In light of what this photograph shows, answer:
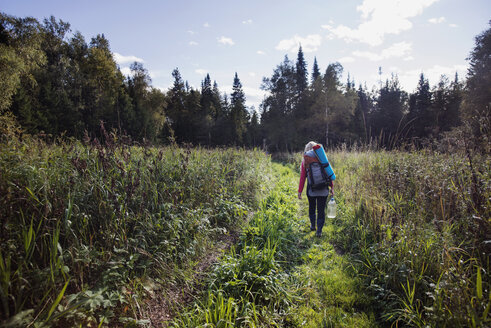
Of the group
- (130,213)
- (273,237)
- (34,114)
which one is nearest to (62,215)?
(130,213)

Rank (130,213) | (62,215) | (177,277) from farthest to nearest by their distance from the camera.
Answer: (130,213), (177,277), (62,215)

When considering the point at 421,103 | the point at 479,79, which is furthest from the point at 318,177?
the point at 421,103

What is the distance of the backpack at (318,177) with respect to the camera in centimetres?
482

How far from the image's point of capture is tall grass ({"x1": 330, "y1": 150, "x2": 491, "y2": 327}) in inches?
78.3

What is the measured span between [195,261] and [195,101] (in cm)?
4286

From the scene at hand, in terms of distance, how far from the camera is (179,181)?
14.9 ft

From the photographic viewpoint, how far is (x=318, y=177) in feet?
15.9

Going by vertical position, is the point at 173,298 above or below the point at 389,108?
below

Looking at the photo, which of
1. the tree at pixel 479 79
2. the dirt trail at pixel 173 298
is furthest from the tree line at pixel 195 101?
the dirt trail at pixel 173 298

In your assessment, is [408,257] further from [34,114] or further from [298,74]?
[298,74]

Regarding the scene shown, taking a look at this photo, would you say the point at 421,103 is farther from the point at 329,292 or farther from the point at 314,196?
the point at 329,292

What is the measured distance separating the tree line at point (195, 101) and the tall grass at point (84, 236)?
1846 cm

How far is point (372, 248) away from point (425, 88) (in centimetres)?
4877

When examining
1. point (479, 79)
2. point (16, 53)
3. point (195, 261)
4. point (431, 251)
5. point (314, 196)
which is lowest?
point (195, 261)
